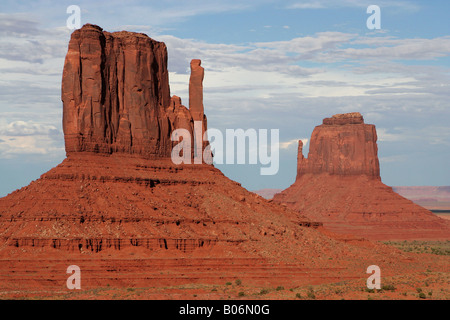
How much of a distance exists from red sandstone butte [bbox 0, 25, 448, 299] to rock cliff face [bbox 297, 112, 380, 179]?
81.2 metres

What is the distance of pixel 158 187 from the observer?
90.0 m

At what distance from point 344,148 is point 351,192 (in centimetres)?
1251

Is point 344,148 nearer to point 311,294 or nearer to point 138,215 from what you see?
point 138,215

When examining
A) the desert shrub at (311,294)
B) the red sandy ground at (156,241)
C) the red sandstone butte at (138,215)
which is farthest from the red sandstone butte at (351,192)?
the desert shrub at (311,294)

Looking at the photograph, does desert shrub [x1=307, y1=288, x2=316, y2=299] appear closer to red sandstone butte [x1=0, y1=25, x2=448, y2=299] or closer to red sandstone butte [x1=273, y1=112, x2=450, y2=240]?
red sandstone butte [x1=0, y1=25, x2=448, y2=299]

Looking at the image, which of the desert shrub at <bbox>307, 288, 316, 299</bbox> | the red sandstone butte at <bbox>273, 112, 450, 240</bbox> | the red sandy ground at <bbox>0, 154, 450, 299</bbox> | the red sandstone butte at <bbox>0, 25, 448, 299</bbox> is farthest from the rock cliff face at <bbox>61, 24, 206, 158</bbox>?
the red sandstone butte at <bbox>273, 112, 450, 240</bbox>

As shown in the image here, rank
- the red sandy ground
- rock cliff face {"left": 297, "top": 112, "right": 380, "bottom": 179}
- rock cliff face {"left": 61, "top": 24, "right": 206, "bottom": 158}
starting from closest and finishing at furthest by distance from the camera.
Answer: the red sandy ground → rock cliff face {"left": 61, "top": 24, "right": 206, "bottom": 158} → rock cliff face {"left": 297, "top": 112, "right": 380, "bottom": 179}

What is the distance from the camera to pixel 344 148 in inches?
7372

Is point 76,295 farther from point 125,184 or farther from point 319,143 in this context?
point 319,143

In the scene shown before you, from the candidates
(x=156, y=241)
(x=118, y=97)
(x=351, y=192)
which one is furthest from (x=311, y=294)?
(x=351, y=192)

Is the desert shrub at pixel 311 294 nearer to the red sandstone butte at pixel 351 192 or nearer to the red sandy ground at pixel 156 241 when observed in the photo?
the red sandy ground at pixel 156 241

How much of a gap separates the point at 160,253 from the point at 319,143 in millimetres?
117544

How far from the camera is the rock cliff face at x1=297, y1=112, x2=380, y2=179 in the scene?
184 m
